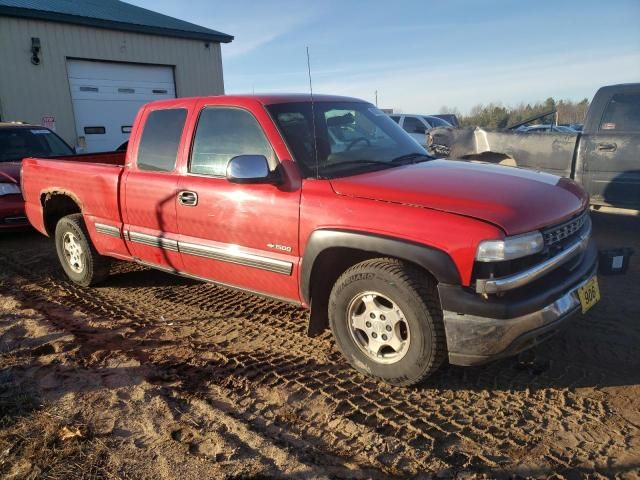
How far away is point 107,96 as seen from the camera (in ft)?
46.5

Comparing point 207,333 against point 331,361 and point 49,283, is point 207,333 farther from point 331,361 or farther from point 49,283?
point 49,283

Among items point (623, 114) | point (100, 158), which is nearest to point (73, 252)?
point (100, 158)

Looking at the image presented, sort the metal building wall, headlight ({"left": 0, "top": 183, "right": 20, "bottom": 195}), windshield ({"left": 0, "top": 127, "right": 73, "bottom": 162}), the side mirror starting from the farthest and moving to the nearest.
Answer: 1. the metal building wall
2. windshield ({"left": 0, "top": 127, "right": 73, "bottom": 162})
3. headlight ({"left": 0, "top": 183, "right": 20, "bottom": 195})
4. the side mirror

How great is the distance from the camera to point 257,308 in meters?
4.47

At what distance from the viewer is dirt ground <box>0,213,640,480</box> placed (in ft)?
7.89

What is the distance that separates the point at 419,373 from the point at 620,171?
4.58 metres

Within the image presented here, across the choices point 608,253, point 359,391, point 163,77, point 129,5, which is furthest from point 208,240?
point 129,5

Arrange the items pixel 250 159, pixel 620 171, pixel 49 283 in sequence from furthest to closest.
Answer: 1. pixel 620 171
2. pixel 49 283
3. pixel 250 159

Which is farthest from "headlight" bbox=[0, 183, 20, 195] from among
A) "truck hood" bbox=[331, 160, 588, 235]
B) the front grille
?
the front grille

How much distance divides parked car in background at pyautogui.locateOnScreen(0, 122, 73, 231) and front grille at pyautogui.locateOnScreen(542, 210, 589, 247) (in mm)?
7020

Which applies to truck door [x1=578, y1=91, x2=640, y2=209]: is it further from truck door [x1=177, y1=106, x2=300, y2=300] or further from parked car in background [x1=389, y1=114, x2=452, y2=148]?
parked car in background [x1=389, y1=114, x2=452, y2=148]

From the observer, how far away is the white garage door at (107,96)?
44.4 feet

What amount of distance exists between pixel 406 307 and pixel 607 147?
463 centimetres

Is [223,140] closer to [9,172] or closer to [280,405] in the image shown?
[280,405]
